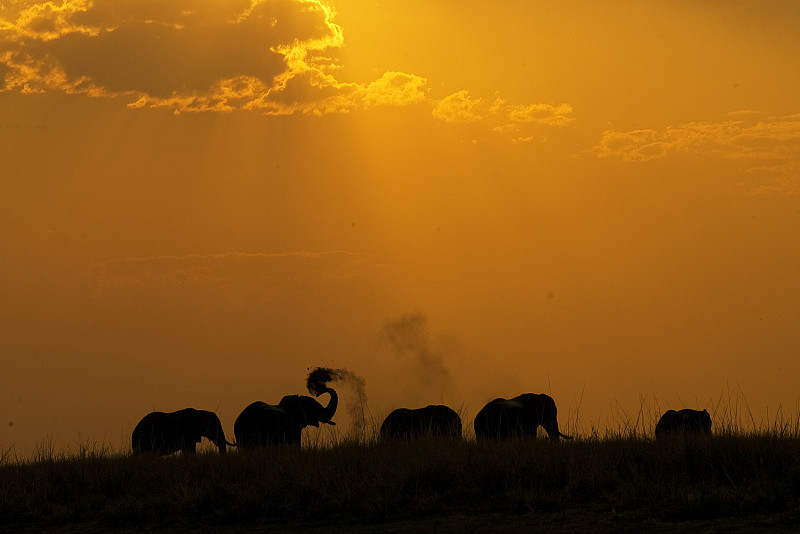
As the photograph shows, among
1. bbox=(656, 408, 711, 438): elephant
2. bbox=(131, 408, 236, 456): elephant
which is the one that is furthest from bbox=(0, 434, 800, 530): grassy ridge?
bbox=(131, 408, 236, 456): elephant

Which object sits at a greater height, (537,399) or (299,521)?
(537,399)

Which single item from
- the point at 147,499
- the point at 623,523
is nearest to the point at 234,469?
the point at 147,499

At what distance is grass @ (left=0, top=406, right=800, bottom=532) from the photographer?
38.0 ft

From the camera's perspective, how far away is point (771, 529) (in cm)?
1054

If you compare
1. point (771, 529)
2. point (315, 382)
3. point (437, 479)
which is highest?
point (315, 382)

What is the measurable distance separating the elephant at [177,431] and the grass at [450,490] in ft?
20.5

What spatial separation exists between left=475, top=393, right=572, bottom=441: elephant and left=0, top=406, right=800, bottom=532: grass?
5292 millimetres

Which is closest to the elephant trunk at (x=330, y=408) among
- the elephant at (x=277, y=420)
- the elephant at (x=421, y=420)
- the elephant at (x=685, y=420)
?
the elephant at (x=277, y=420)

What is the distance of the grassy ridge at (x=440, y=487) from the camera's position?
11992 millimetres

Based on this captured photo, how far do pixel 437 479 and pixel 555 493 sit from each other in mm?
1450

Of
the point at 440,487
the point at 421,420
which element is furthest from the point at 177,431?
the point at 440,487

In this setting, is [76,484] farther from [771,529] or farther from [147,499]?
[771,529]

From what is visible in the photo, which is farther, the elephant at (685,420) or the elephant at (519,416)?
the elephant at (519,416)

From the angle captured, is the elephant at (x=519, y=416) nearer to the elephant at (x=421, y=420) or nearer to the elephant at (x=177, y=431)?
the elephant at (x=421, y=420)
